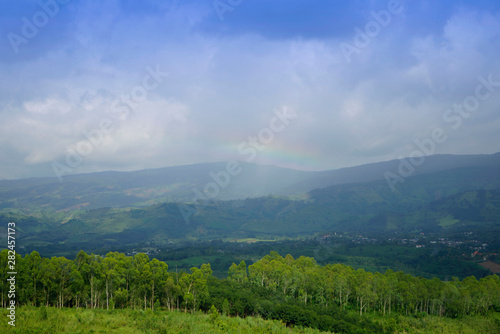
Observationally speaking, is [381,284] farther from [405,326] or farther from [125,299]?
[125,299]

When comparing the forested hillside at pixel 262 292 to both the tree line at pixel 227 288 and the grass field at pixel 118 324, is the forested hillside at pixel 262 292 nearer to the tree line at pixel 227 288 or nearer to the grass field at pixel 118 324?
the tree line at pixel 227 288

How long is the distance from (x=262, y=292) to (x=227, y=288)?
17.3 ft

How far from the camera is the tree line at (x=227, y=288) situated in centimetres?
3216

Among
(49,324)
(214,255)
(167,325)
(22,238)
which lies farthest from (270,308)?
(22,238)

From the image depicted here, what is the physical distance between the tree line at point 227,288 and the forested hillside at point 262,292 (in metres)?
0.10

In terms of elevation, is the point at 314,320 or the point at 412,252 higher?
the point at 314,320

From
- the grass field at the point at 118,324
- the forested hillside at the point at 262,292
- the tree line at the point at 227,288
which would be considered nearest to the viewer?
the grass field at the point at 118,324

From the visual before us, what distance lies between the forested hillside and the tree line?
10 centimetres

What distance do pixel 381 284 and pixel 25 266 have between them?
43717mm

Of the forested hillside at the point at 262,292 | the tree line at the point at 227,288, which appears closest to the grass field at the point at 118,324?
the forested hillside at the point at 262,292

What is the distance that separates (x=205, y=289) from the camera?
3734 cm

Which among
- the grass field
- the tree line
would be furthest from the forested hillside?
the grass field

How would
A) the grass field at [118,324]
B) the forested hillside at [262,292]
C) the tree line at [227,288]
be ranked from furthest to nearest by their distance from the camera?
1. the forested hillside at [262,292]
2. the tree line at [227,288]
3. the grass field at [118,324]

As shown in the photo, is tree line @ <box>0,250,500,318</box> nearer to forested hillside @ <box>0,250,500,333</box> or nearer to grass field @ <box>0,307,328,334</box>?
forested hillside @ <box>0,250,500,333</box>
